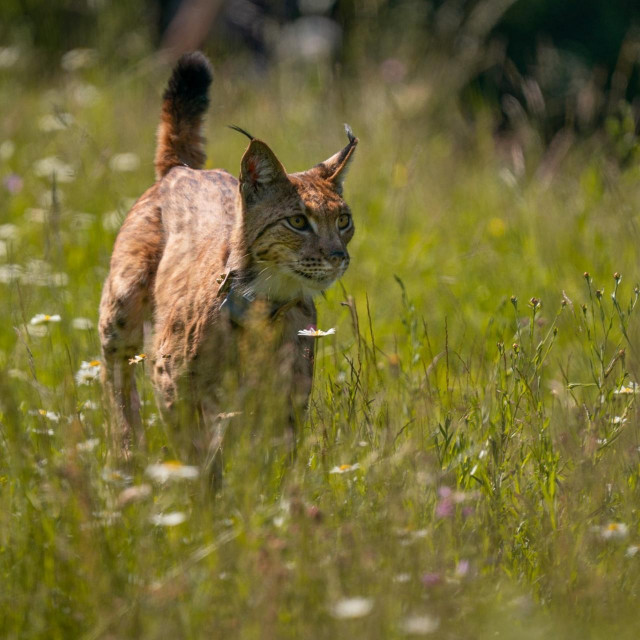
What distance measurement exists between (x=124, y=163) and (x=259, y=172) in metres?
3.81

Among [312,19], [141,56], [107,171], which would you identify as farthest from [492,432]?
[312,19]

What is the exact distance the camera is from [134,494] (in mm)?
2625

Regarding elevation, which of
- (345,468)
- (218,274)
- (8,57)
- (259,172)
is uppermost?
(259,172)

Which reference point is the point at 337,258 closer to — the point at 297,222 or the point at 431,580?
the point at 297,222

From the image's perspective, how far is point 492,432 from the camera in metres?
3.51

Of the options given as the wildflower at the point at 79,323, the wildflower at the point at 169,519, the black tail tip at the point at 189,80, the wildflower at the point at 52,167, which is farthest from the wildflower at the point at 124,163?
the wildflower at the point at 169,519

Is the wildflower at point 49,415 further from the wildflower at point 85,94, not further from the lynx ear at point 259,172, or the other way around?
the wildflower at point 85,94

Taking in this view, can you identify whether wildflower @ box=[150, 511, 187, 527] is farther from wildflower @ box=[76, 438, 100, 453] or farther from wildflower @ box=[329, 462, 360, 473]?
wildflower @ box=[329, 462, 360, 473]

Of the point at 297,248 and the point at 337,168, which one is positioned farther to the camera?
the point at 337,168

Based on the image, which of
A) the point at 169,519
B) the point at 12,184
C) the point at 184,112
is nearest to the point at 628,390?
the point at 169,519

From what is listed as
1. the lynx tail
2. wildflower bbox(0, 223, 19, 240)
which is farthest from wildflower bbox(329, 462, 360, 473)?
wildflower bbox(0, 223, 19, 240)

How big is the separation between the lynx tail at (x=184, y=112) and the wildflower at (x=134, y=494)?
2879 millimetres

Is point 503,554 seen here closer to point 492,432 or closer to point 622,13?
point 492,432

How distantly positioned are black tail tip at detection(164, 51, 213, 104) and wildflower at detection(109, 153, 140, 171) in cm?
246
